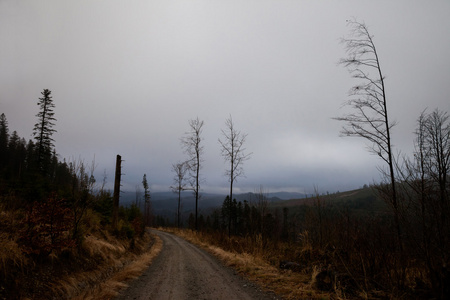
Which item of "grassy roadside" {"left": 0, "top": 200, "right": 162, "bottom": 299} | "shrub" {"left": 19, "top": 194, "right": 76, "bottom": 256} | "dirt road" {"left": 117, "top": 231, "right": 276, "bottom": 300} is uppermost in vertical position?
"shrub" {"left": 19, "top": 194, "right": 76, "bottom": 256}

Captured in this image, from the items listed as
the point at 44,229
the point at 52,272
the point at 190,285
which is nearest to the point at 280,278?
the point at 190,285

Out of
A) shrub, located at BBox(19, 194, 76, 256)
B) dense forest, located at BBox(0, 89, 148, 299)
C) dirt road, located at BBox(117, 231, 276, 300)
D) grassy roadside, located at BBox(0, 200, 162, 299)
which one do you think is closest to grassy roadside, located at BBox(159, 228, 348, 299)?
dirt road, located at BBox(117, 231, 276, 300)

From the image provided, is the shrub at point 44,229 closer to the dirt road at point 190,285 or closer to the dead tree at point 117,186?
the dirt road at point 190,285

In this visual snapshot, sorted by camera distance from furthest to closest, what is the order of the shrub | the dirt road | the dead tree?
the dead tree, the dirt road, the shrub

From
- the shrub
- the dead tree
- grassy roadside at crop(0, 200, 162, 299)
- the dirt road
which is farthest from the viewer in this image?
the dead tree

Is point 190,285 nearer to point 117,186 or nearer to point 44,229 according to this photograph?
point 44,229

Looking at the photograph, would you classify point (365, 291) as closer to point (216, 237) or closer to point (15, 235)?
point (15, 235)

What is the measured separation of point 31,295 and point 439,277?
7450mm

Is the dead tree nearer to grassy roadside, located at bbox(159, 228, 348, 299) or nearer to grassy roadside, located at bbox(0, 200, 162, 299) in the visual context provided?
grassy roadside, located at bbox(0, 200, 162, 299)

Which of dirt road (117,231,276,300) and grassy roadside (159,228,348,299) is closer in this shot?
grassy roadside (159,228,348,299)

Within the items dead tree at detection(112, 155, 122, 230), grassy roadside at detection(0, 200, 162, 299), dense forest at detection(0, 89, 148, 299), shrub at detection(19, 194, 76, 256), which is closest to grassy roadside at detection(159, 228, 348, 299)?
grassy roadside at detection(0, 200, 162, 299)

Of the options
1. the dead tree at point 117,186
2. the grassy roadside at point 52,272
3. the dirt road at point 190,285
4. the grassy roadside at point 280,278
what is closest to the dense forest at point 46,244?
the grassy roadside at point 52,272

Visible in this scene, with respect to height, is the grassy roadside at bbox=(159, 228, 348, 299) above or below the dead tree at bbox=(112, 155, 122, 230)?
below

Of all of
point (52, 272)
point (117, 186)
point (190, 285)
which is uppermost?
point (117, 186)
